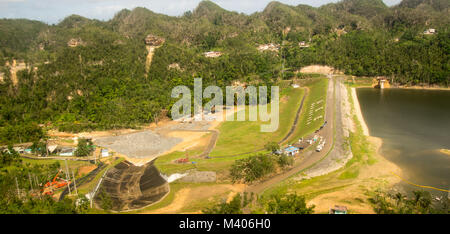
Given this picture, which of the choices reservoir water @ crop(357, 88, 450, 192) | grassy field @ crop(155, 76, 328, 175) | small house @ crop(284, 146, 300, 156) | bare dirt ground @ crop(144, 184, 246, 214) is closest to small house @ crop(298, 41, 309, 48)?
reservoir water @ crop(357, 88, 450, 192)

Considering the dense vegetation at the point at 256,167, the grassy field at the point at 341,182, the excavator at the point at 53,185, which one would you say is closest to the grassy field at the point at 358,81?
the grassy field at the point at 341,182

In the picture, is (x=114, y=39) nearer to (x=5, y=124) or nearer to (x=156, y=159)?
(x=5, y=124)

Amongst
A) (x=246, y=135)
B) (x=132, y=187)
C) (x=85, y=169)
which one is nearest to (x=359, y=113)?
(x=246, y=135)

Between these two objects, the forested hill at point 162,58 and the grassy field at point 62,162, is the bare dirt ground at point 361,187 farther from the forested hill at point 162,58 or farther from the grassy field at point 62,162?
the forested hill at point 162,58

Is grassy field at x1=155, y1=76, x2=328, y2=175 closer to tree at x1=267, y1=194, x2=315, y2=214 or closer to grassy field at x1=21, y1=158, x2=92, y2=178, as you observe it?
grassy field at x1=21, y1=158, x2=92, y2=178

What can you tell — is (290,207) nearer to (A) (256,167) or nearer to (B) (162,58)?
(A) (256,167)

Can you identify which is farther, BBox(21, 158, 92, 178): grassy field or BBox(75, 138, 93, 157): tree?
BBox(75, 138, 93, 157): tree

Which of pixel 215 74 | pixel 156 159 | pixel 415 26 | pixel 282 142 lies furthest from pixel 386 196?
pixel 415 26
